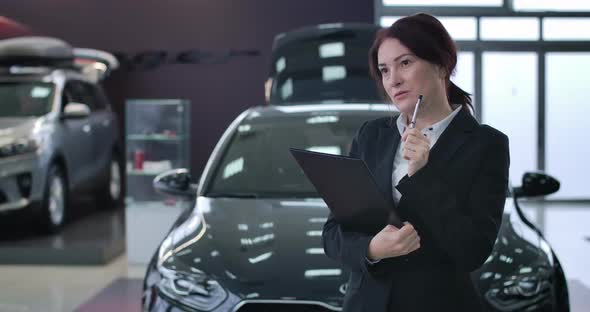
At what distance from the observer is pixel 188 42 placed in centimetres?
928

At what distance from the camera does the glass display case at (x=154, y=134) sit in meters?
6.30

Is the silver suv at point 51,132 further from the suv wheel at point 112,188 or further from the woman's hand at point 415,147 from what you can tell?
the woman's hand at point 415,147

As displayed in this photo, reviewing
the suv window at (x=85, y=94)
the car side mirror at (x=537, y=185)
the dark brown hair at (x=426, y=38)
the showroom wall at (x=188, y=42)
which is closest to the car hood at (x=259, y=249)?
the car side mirror at (x=537, y=185)

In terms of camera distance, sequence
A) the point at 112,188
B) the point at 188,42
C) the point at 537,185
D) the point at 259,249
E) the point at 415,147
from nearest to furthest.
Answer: the point at 415,147 → the point at 259,249 → the point at 537,185 → the point at 112,188 → the point at 188,42

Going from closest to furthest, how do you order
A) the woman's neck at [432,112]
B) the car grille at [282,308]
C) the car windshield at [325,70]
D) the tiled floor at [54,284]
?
the woman's neck at [432,112] → the car grille at [282,308] → the tiled floor at [54,284] → the car windshield at [325,70]

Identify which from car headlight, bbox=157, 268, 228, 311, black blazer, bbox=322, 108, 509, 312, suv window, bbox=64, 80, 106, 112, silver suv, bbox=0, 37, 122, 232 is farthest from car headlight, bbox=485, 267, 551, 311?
suv window, bbox=64, 80, 106, 112

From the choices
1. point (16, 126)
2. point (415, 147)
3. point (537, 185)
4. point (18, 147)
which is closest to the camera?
point (415, 147)

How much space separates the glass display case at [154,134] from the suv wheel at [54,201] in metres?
0.60

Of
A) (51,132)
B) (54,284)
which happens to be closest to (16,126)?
(51,132)

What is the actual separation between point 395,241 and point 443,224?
85mm

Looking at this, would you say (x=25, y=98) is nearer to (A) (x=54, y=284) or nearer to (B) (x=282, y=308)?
(A) (x=54, y=284)

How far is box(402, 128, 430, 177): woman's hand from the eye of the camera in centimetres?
129

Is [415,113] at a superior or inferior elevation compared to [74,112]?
→ superior

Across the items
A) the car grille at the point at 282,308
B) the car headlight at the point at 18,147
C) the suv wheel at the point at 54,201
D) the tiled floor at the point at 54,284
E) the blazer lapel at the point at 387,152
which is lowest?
Answer: the tiled floor at the point at 54,284
